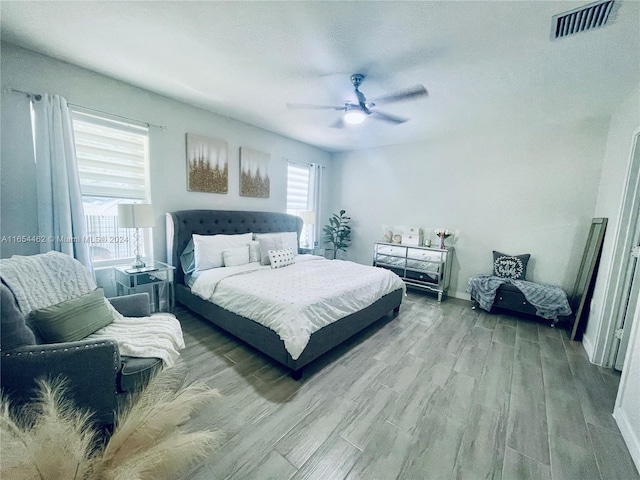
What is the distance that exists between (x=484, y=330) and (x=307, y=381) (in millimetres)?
2304

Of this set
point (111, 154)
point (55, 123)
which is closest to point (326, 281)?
point (111, 154)

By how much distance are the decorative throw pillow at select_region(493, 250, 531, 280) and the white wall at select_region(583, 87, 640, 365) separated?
824 mm

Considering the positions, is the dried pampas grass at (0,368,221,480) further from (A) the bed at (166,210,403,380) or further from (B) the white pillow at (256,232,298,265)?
(B) the white pillow at (256,232,298,265)

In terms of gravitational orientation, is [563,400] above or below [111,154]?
below

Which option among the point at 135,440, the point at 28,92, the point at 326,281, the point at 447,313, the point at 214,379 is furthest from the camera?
the point at 447,313

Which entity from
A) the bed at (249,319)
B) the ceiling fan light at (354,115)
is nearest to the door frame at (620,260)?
the bed at (249,319)

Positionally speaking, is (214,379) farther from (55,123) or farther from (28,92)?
(28,92)

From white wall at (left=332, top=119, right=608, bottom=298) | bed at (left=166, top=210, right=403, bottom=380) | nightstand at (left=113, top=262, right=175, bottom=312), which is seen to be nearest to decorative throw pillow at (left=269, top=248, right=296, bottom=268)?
bed at (left=166, top=210, right=403, bottom=380)

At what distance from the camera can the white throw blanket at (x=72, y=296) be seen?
1.50 metres

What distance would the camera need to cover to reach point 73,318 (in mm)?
1562

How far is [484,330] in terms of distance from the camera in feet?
10.0

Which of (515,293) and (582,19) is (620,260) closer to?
(515,293)

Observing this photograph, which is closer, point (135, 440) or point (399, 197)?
point (135, 440)

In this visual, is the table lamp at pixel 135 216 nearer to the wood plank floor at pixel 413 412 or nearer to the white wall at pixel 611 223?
the wood plank floor at pixel 413 412
